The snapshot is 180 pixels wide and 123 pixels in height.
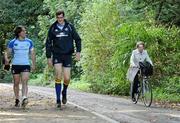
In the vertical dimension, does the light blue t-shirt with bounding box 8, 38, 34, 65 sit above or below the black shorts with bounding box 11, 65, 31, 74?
above

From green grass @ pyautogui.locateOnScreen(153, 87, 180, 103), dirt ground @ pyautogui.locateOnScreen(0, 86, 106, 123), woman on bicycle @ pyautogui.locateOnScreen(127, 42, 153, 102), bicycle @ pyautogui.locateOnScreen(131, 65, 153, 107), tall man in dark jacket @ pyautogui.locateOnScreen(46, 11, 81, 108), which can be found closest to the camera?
dirt ground @ pyautogui.locateOnScreen(0, 86, 106, 123)

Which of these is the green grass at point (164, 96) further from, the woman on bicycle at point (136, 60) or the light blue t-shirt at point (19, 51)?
the light blue t-shirt at point (19, 51)

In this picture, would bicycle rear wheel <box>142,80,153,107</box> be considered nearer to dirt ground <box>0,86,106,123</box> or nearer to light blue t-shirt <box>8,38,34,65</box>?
dirt ground <box>0,86,106,123</box>

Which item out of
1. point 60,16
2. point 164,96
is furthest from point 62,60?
point 164,96

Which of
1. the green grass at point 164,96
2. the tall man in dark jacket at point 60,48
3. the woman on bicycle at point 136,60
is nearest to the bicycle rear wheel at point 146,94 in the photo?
the woman on bicycle at point 136,60

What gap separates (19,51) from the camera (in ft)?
41.2

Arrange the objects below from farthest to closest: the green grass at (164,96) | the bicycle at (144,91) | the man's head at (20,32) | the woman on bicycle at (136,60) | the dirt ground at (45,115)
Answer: the green grass at (164,96) < the woman on bicycle at (136,60) < the bicycle at (144,91) < the man's head at (20,32) < the dirt ground at (45,115)

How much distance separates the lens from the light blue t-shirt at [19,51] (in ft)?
Answer: 41.0

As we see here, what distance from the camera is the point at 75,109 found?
1228 cm

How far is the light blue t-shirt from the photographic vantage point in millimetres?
12508

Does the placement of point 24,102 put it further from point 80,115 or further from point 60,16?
point 60,16

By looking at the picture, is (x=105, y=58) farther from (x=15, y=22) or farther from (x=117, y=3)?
(x=15, y=22)

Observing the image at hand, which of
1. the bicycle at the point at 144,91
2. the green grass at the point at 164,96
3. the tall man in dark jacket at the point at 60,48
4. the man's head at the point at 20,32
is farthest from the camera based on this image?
the green grass at the point at 164,96

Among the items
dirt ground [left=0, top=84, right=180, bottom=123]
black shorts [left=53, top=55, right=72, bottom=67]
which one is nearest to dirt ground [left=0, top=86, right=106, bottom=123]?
dirt ground [left=0, top=84, right=180, bottom=123]
